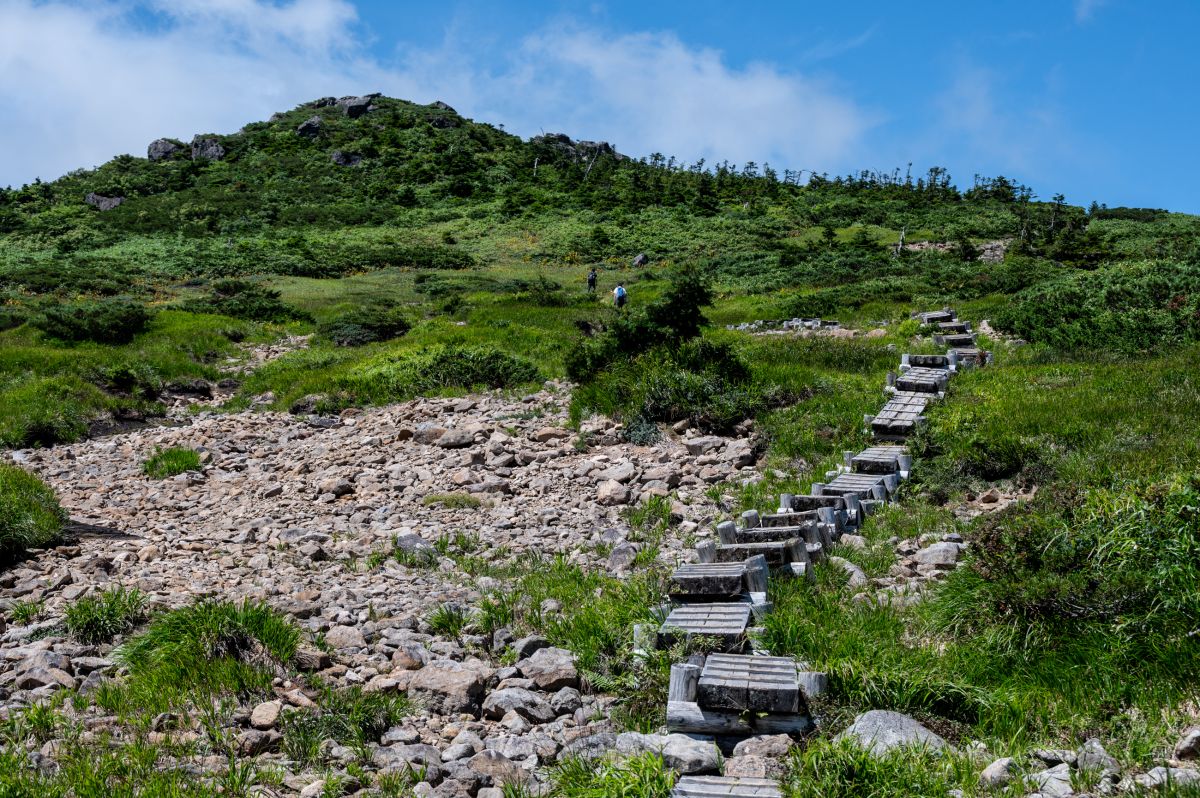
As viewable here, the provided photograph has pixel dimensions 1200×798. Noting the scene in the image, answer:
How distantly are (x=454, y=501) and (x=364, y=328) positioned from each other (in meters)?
17.2

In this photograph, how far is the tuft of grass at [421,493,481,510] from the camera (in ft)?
36.1

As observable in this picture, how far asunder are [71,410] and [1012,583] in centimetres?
1853

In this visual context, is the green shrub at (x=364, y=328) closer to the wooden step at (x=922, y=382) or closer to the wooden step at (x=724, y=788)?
the wooden step at (x=922, y=382)

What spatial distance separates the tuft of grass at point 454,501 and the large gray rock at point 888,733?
7.10 m

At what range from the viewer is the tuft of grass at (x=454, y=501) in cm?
1100

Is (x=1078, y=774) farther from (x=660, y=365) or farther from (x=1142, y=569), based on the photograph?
(x=660, y=365)

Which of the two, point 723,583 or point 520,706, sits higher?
point 723,583

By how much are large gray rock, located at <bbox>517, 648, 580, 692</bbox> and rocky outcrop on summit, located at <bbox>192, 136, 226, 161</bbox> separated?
104 meters

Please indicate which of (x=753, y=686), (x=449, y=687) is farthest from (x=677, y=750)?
(x=449, y=687)

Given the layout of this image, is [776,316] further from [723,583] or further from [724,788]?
[724,788]

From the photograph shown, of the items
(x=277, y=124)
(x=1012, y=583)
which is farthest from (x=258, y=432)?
(x=277, y=124)

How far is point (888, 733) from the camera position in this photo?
4.42 metres

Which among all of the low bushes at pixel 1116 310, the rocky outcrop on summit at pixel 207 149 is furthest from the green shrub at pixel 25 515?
the rocky outcrop on summit at pixel 207 149

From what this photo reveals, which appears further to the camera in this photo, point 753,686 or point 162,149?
point 162,149
